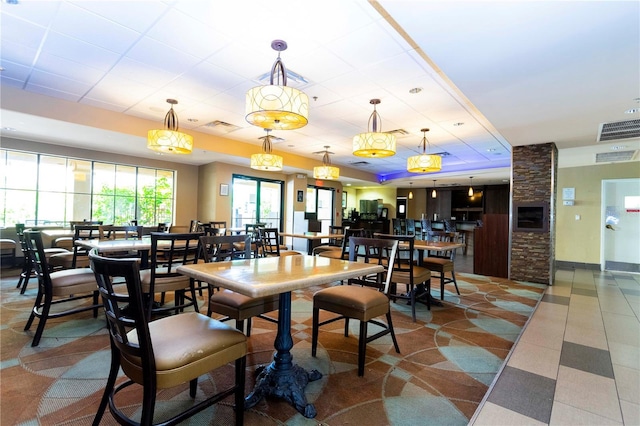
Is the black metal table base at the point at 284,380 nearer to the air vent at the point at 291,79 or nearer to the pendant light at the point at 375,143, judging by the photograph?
the pendant light at the point at 375,143

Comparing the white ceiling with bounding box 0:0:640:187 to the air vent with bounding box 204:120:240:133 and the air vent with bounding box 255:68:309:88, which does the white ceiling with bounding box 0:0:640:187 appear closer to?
the air vent with bounding box 255:68:309:88

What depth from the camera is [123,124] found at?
18.2 feet

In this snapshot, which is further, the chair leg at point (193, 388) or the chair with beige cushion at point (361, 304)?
the chair with beige cushion at point (361, 304)

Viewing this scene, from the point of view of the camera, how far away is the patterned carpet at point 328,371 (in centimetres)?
178

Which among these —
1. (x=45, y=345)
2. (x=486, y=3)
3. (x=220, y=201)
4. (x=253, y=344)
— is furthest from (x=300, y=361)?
(x=220, y=201)

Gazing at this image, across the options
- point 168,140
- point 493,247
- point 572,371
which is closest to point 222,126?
point 168,140

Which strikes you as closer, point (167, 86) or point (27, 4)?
point (27, 4)

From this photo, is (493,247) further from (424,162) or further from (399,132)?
(399,132)

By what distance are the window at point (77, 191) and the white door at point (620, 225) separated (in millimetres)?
11382

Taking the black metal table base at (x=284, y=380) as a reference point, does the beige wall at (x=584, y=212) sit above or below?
above

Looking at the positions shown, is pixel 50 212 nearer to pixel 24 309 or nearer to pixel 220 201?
pixel 220 201

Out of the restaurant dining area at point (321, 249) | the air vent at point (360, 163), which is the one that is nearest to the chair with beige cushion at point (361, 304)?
the restaurant dining area at point (321, 249)

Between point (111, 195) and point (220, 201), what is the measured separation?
8.86 ft

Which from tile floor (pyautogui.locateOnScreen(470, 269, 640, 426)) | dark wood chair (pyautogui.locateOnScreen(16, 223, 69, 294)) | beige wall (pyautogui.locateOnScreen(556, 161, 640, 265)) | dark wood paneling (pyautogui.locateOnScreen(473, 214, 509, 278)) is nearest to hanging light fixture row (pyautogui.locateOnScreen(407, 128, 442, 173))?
dark wood paneling (pyautogui.locateOnScreen(473, 214, 509, 278))
